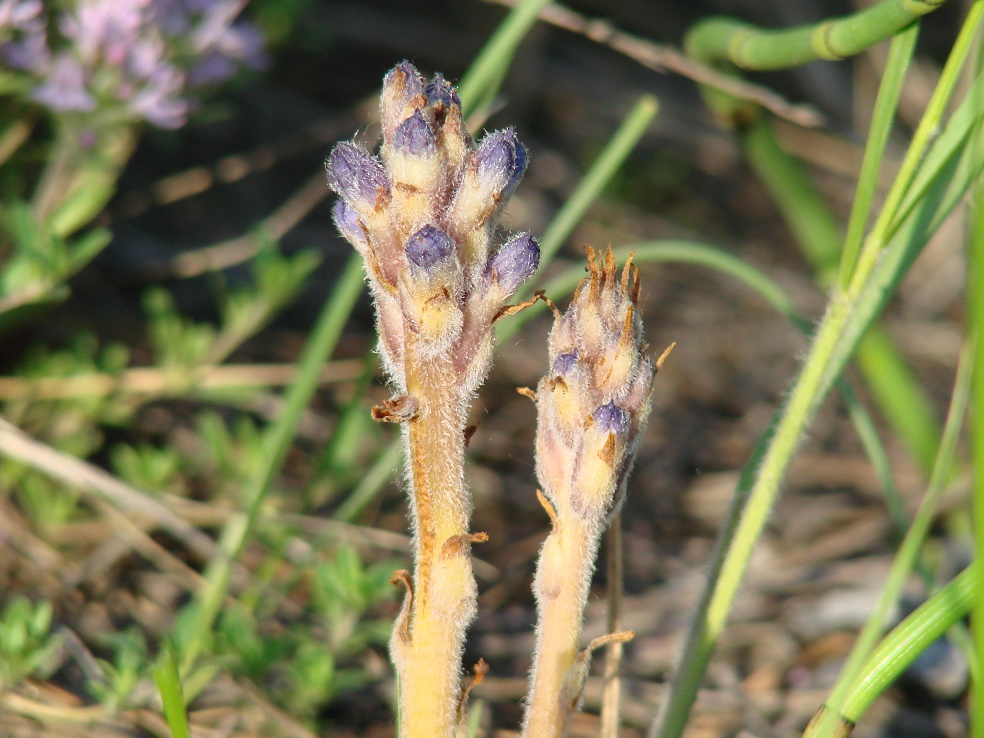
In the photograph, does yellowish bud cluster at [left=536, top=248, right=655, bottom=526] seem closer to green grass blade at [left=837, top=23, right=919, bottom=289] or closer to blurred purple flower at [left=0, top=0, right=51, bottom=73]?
green grass blade at [left=837, top=23, right=919, bottom=289]

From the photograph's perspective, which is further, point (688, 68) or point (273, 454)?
point (688, 68)

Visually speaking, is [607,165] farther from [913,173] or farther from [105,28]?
[105,28]

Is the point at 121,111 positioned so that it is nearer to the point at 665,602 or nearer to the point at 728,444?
the point at 665,602

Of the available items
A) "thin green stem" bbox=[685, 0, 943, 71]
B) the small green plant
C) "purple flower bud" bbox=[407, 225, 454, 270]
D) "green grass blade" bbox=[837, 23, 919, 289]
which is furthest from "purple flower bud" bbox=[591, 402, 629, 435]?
the small green plant

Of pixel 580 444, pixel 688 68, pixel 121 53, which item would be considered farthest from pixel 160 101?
pixel 580 444

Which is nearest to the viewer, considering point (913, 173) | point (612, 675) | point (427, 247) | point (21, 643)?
point (427, 247)

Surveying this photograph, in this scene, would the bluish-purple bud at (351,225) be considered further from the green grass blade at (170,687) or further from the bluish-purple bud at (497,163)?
the green grass blade at (170,687)

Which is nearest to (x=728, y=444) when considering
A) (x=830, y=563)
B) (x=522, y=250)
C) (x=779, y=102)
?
(x=830, y=563)

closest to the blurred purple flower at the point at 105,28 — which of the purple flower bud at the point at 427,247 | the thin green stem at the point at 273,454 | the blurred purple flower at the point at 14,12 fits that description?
the blurred purple flower at the point at 14,12
